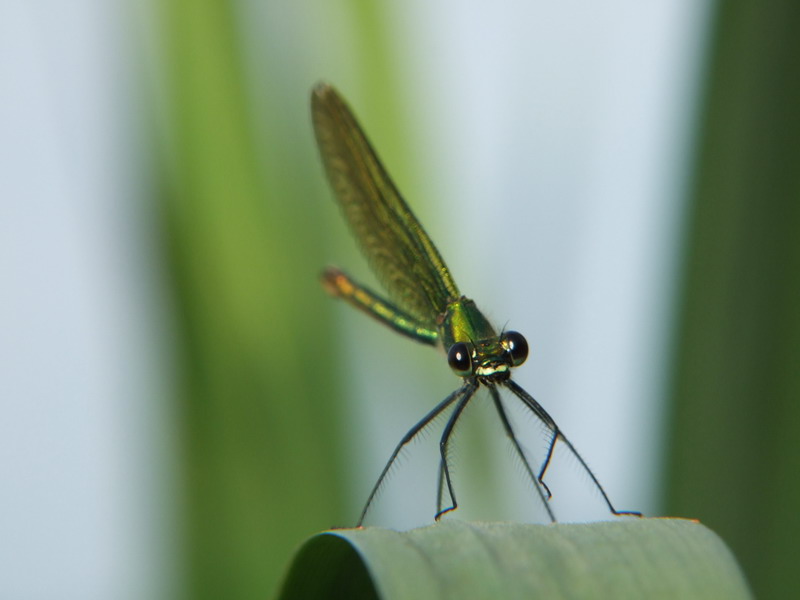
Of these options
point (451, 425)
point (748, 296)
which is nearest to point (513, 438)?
point (451, 425)

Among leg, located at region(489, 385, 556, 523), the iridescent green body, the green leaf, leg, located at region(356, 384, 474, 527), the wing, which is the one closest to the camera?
the green leaf

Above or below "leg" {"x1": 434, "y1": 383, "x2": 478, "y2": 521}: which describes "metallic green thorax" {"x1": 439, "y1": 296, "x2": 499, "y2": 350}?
above

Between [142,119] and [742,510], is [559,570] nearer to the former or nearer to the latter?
[742,510]

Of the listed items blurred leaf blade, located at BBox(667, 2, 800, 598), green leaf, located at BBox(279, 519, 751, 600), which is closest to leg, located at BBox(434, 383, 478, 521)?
blurred leaf blade, located at BBox(667, 2, 800, 598)

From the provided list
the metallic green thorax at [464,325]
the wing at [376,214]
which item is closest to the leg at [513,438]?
the metallic green thorax at [464,325]

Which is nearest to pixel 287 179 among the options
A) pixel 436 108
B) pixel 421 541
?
pixel 436 108

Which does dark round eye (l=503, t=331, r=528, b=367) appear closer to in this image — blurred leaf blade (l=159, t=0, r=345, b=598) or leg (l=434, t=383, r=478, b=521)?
leg (l=434, t=383, r=478, b=521)

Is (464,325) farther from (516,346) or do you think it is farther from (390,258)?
(390,258)
